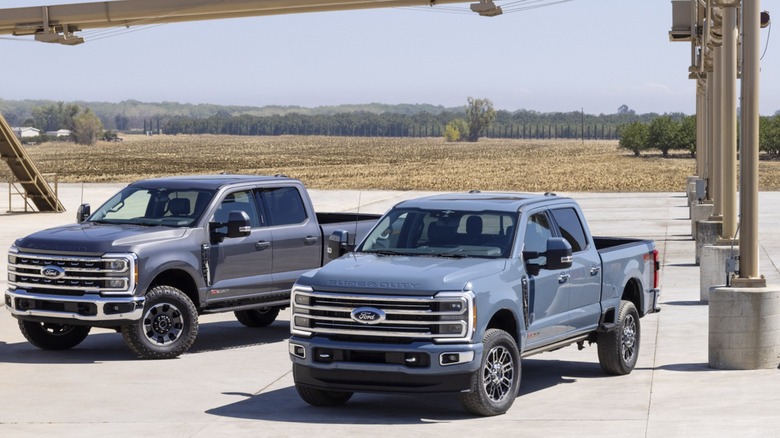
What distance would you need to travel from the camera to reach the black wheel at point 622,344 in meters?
12.6

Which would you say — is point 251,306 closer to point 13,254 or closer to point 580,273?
point 13,254

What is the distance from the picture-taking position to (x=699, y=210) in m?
29.0

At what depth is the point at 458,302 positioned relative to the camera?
10219 mm

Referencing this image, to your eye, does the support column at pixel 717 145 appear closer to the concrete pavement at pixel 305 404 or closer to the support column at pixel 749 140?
the concrete pavement at pixel 305 404

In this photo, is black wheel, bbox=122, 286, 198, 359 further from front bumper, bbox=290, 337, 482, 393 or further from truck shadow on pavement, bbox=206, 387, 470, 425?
front bumper, bbox=290, 337, 482, 393

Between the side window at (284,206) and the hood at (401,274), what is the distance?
15.2 feet

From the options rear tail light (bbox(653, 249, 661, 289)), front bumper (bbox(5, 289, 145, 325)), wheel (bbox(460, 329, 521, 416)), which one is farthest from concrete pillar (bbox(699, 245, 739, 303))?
front bumper (bbox(5, 289, 145, 325))

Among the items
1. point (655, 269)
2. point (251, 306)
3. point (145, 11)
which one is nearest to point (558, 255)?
point (655, 269)

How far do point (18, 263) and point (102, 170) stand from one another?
82890 mm

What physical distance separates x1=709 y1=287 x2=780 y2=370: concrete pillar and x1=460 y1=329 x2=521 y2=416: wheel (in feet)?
9.75

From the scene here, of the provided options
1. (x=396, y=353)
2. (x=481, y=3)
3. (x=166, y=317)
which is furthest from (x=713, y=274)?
(x=481, y=3)

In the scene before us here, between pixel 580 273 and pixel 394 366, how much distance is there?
268cm


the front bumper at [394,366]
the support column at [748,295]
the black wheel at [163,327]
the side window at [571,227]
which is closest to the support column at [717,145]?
the support column at [748,295]

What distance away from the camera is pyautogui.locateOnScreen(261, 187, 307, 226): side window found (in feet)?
51.8
